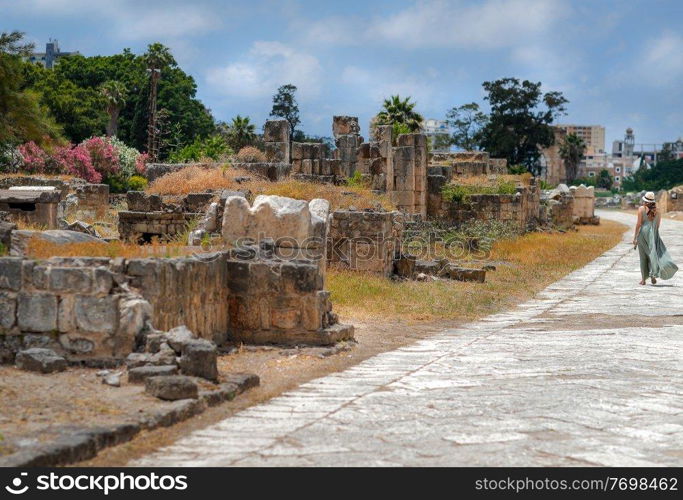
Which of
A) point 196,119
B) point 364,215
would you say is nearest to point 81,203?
point 364,215

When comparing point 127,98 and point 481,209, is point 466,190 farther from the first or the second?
point 127,98

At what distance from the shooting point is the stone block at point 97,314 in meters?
8.02

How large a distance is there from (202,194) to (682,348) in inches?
436

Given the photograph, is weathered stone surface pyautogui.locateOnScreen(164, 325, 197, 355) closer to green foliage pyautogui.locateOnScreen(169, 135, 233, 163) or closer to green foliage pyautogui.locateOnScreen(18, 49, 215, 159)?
green foliage pyautogui.locateOnScreen(169, 135, 233, 163)

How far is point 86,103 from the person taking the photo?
186ft

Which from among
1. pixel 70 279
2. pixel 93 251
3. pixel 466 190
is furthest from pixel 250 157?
pixel 70 279

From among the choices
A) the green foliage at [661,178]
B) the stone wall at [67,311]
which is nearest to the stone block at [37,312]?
the stone wall at [67,311]

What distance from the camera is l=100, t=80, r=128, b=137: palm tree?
57.3m

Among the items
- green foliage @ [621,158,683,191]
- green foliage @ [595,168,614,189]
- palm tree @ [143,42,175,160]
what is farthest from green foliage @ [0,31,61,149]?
green foliage @ [595,168,614,189]

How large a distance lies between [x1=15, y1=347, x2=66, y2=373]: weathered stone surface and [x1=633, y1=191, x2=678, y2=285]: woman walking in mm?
11364

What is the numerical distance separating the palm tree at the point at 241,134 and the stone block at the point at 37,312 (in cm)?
3734

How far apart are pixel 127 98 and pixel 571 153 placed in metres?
52.5

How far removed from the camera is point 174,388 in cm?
684
